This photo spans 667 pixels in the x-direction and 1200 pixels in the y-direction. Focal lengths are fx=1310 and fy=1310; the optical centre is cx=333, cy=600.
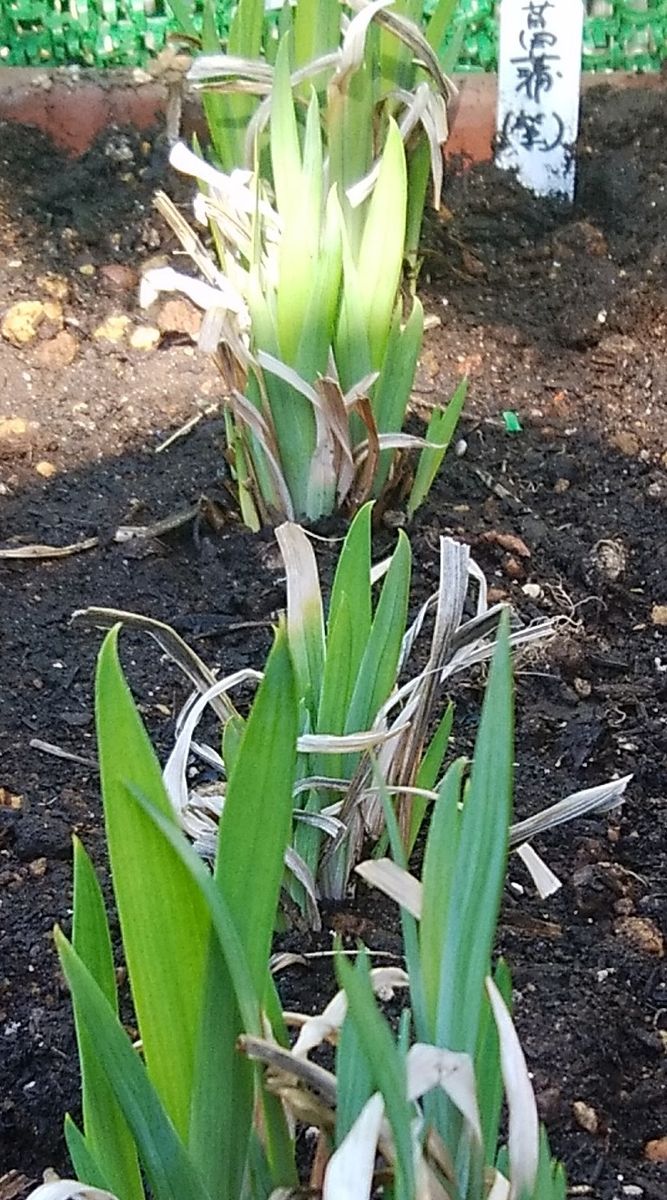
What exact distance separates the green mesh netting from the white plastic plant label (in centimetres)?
19

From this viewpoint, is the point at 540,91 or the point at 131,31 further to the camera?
the point at 131,31

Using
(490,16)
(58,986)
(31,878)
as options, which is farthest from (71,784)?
(490,16)

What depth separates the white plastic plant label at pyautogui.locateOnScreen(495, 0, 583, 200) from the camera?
1.86m

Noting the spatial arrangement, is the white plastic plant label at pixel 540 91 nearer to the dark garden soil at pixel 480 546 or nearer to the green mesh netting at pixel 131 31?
Result: the dark garden soil at pixel 480 546

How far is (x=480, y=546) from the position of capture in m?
1.31

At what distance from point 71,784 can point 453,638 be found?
1.41ft

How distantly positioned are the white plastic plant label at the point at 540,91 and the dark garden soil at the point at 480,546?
50 millimetres

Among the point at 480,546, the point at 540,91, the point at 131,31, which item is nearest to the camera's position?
the point at 480,546

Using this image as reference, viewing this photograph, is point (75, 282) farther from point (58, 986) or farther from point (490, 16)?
point (58, 986)

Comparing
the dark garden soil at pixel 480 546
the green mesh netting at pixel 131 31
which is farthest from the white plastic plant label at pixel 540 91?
the green mesh netting at pixel 131 31

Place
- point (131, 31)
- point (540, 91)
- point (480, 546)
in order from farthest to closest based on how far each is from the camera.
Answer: point (131, 31), point (540, 91), point (480, 546)

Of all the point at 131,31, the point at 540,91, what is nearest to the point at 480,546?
the point at 540,91

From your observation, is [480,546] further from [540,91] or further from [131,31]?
[131,31]

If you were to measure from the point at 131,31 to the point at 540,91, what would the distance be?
2.18 feet
